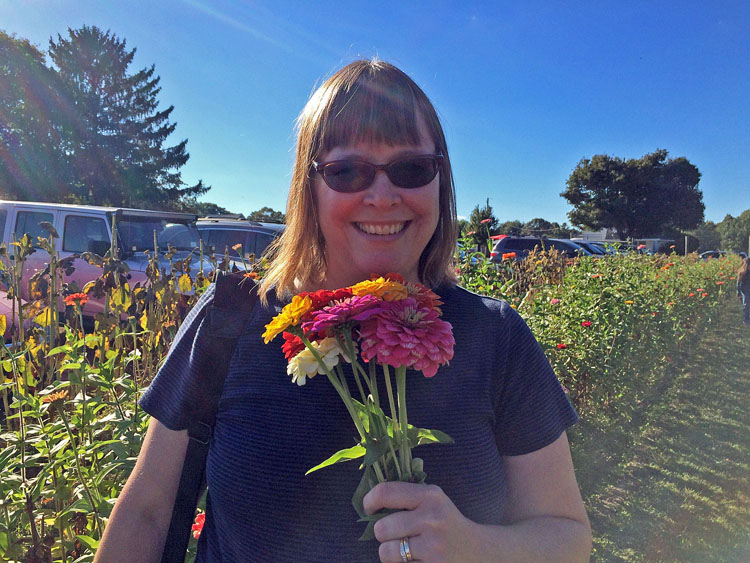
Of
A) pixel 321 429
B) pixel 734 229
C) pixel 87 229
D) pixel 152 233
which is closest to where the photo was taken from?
pixel 321 429

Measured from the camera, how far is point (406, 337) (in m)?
0.61

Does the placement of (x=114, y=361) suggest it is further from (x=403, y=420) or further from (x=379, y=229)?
(x=403, y=420)

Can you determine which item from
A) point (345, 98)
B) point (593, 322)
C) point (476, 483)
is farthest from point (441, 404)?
point (593, 322)

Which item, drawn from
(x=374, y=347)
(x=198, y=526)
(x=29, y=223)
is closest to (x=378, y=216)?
(x=374, y=347)

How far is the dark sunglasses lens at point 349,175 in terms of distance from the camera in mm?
1071

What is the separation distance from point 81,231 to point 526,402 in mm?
6339

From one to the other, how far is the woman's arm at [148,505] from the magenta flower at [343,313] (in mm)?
575

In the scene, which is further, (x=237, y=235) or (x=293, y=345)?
(x=237, y=235)

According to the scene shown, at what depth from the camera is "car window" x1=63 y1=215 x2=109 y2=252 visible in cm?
597

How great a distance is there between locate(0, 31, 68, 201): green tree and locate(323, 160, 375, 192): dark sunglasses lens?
108 feet

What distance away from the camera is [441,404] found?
96cm

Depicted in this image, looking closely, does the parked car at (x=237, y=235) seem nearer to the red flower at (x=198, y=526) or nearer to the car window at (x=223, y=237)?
the car window at (x=223, y=237)

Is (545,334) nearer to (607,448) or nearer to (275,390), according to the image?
(607,448)

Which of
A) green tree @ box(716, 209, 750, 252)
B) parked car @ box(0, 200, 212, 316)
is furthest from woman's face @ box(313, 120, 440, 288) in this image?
green tree @ box(716, 209, 750, 252)
